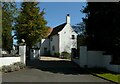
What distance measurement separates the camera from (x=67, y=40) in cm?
6284

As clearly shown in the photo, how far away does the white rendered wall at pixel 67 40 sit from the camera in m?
61.8

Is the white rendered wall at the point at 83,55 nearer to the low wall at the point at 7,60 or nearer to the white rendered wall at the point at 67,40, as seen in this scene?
the low wall at the point at 7,60

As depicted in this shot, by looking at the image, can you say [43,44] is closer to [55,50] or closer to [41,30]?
[55,50]

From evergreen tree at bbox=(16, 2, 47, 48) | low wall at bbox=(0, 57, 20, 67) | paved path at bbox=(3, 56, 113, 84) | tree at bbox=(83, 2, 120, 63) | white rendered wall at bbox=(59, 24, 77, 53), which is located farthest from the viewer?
white rendered wall at bbox=(59, 24, 77, 53)

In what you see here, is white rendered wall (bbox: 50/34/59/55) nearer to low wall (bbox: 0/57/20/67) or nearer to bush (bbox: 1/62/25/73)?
low wall (bbox: 0/57/20/67)

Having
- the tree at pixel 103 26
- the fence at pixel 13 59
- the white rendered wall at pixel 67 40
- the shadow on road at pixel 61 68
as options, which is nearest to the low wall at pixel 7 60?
the fence at pixel 13 59

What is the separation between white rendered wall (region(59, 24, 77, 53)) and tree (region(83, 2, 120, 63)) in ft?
97.1

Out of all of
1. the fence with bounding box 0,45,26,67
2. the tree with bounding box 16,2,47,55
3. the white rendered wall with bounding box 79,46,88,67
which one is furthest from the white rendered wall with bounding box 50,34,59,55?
the fence with bounding box 0,45,26,67

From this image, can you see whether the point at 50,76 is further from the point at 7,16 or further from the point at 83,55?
the point at 7,16

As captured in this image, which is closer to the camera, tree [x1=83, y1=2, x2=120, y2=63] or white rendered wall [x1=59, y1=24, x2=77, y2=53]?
tree [x1=83, y1=2, x2=120, y2=63]

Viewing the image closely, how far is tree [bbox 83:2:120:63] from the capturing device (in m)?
26.2

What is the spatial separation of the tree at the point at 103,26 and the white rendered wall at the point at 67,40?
29.6m

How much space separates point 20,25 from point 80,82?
2723 cm

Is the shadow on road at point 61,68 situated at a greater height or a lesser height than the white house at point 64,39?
lesser
